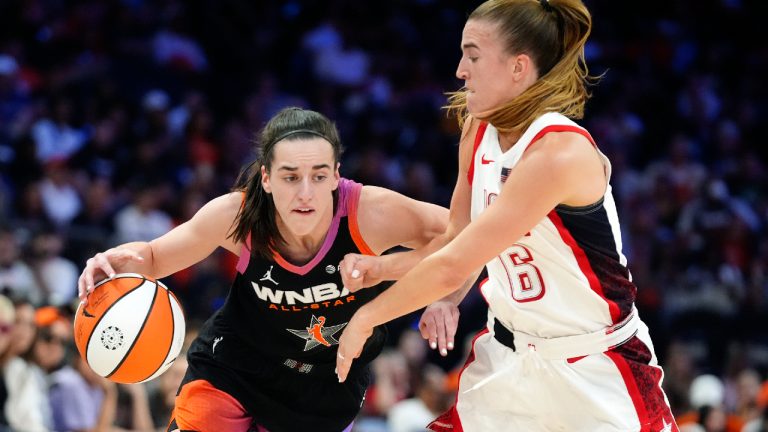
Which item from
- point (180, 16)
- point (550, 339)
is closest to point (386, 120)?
point (180, 16)

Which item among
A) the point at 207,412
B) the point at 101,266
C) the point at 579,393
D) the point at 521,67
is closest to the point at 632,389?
the point at 579,393

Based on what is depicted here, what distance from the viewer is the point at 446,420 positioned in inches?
151

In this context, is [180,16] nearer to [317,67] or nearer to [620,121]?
[317,67]

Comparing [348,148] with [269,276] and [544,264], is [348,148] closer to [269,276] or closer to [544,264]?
[269,276]

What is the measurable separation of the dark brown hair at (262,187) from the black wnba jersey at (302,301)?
0.24 ft

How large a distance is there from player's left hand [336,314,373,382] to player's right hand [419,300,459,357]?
1.23ft

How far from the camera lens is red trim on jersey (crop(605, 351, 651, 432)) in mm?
3455

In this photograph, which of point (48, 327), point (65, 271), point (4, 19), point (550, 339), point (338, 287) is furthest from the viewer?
point (4, 19)

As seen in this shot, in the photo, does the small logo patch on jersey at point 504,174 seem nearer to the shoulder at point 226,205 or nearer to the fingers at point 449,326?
the fingers at point 449,326

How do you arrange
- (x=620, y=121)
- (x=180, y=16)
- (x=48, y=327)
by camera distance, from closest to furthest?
(x=48, y=327) < (x=180, y=16) < (x=620, y=121)

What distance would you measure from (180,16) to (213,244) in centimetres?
822

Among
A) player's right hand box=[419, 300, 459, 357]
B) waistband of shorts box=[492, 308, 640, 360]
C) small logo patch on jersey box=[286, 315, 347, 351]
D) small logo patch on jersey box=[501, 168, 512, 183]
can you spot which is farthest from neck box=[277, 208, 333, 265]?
waistband of shorts box=[492, 308, 640, 360]

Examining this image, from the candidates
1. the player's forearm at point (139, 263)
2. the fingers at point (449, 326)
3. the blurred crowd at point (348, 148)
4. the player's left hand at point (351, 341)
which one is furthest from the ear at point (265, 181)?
the blurred crowd at point (348, 148)

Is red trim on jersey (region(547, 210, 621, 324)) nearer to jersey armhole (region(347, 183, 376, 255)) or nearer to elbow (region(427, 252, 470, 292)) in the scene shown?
elbow (region(427, 252, 470, 292))
